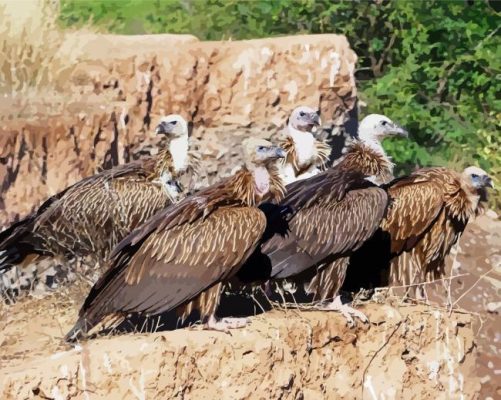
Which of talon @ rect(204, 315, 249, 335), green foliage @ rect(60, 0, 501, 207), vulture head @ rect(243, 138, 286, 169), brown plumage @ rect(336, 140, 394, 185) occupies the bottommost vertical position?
green foliage @ rect(60, 0, 501, 207)

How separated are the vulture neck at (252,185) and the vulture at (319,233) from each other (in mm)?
429

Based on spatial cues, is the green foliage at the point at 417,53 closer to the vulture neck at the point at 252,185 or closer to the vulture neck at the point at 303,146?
the vulture neck at the point at 303,146

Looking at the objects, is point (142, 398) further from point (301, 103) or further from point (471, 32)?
point (471, 32)

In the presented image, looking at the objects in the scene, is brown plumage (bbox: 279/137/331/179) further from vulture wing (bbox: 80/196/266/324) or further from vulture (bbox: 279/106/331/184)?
vulture wing (bbox: 80/196/266/324)

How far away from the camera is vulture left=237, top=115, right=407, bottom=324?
26.0 ft

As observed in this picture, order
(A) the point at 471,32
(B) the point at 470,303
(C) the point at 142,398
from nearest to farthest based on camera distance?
(C) the point at 142,398 < (B) the point at 470,303 < (A) the point at 471,32

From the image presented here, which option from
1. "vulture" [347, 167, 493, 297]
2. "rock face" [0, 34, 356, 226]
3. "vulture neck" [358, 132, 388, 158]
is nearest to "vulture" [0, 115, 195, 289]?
"rock face" [0, 34, 356, 226]

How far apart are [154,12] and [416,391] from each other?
10.1 m

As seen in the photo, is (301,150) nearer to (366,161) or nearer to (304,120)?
(304,120)

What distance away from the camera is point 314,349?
7.81 meters

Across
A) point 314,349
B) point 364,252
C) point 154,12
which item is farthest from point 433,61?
point 314,349

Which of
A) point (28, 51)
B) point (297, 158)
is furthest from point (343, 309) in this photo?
point (28, 51)

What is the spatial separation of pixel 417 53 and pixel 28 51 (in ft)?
21.1

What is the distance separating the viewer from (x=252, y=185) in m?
7.61
